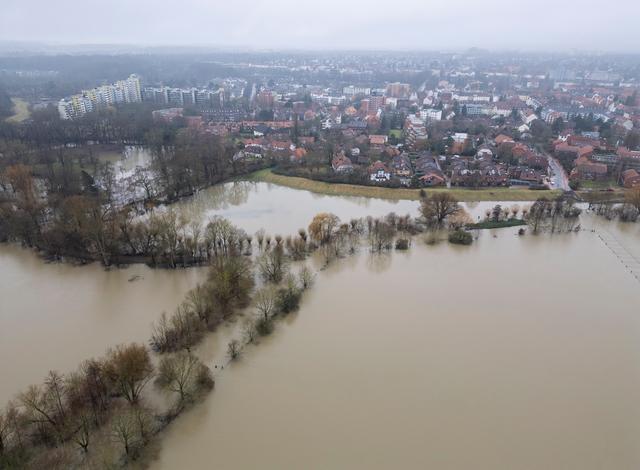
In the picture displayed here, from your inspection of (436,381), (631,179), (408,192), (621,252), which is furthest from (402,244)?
(631,179)

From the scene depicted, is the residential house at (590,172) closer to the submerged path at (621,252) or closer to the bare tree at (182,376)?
the submerged path at (621,252)

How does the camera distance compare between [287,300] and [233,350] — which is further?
[287,300]

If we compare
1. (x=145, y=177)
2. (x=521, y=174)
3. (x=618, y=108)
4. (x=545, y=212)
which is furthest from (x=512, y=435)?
(x=618, y=108)

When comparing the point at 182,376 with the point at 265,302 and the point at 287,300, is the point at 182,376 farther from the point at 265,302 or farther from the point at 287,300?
the point at 287,300

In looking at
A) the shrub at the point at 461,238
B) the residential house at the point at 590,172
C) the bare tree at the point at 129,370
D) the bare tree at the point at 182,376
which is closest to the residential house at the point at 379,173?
the shrub at the point at 461,238

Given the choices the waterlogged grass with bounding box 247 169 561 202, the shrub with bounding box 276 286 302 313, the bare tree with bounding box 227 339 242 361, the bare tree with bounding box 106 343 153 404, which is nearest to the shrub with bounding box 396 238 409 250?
the shrub with bounding box 276 286 302 313

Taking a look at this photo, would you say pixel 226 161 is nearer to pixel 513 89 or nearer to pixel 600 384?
pixel 600 384

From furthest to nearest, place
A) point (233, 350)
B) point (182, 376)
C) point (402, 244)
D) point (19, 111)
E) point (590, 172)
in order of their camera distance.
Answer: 1. point (19, 111)
2. point (590, 172)
3. point (402, 244)
4. point (233, 350)
5. point (182, 376)

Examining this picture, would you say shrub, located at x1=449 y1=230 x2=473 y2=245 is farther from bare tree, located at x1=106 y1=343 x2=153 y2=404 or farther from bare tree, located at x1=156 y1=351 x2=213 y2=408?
bare tree, located at x1=106 y1=343 x2=153 y2=404

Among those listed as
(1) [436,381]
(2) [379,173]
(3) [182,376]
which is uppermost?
(2) [379,173]
